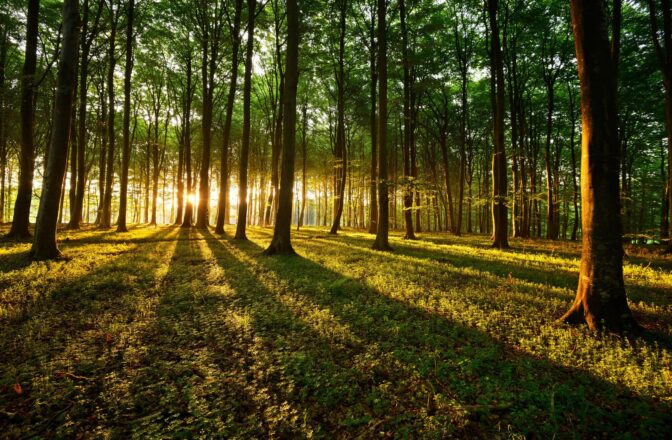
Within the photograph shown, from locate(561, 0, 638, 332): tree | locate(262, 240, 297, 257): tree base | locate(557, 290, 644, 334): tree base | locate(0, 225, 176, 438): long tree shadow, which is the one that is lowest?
locate(0, 225, 176, 438): long tree shadow

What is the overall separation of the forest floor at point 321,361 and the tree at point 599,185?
575 millimetres

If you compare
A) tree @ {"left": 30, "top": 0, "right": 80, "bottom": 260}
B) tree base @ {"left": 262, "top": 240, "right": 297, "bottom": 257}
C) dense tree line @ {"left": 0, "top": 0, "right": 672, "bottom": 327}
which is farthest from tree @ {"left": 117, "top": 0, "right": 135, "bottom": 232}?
tree base @ {"left": 262, "top": 240, "right": 297, "bottom": 257}

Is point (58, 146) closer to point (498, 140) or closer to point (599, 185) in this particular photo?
point (599, 185)

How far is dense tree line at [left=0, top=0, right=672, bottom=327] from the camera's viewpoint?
29.4 feet

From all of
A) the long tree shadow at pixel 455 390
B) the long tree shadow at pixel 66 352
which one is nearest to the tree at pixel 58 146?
the long tree shadow at pixel 66 352

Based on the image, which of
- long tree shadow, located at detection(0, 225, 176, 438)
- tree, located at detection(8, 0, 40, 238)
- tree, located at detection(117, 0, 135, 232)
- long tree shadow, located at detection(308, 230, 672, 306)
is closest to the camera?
long tree shadow, located at detection(0, 225, 176, 438)

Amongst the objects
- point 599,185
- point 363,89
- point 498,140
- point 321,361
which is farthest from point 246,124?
point 599,185

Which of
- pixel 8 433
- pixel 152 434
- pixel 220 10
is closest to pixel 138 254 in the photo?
pixel 8 433

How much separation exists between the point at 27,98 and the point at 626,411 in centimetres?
2004

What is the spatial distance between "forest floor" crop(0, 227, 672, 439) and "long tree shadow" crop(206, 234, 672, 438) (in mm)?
18

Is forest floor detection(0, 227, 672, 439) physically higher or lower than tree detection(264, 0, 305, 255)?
lower

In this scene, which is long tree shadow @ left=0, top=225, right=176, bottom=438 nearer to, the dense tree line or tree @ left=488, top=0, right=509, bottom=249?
the dense tree line

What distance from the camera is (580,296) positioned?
4750 millimetres

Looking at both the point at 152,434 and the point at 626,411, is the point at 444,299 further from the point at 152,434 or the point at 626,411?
the point at 152,434
